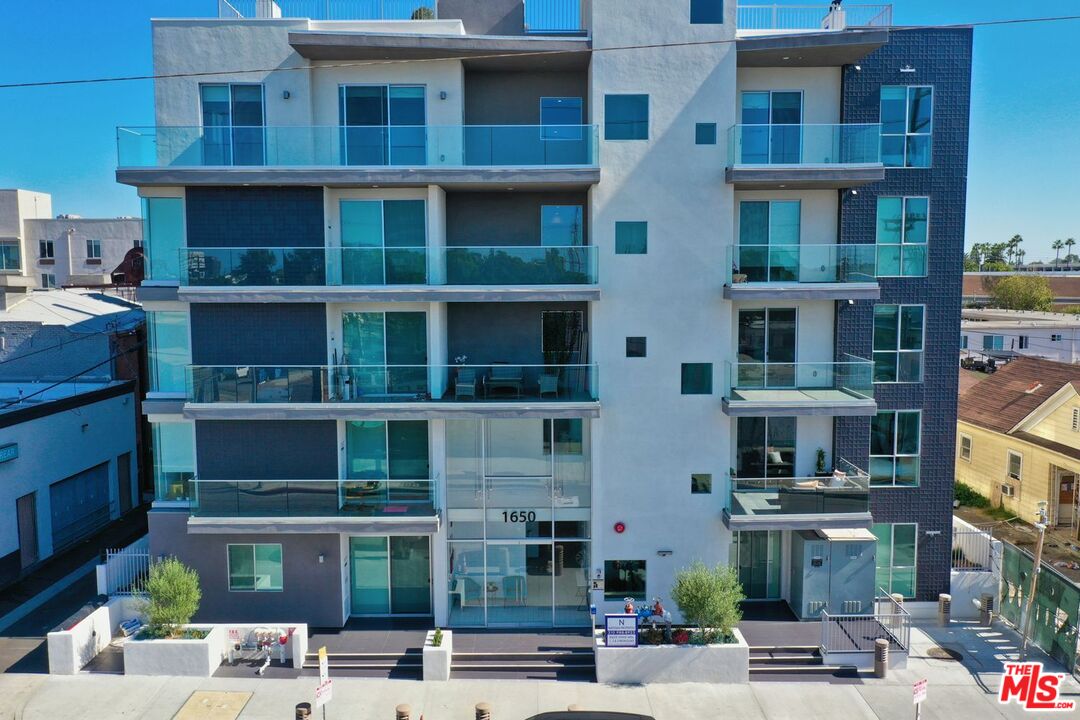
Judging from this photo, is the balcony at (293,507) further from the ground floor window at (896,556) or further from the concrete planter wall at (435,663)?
the ground floor window at (896,556)

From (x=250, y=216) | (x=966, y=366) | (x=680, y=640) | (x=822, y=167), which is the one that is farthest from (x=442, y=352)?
(x=966, y=366)

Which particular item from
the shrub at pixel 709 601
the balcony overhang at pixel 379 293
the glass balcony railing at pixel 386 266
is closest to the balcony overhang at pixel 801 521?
the shrub at pixel 709 601

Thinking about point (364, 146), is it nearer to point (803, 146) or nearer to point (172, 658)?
point (803, 146)

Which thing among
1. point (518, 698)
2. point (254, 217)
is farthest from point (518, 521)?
point (254, 217)

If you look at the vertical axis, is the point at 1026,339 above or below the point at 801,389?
above

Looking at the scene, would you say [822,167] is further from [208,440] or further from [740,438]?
[208,440]

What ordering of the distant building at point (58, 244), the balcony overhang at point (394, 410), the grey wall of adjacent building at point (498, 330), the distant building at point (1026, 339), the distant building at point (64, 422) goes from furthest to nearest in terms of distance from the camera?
the distant building at point (58, 244) → the distant building at point (1026, 339) → the distant building at point (64, 422) → the grey wall of adjacent building at point (498, 330) → the balcony overhang at point (394, 410)
